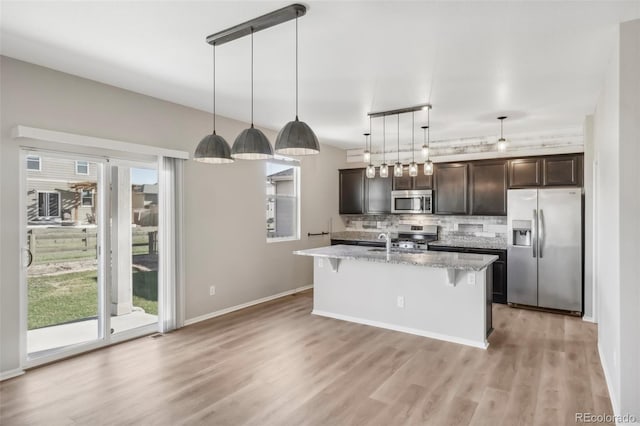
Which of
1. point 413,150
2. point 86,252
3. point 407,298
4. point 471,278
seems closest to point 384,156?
point 413,150

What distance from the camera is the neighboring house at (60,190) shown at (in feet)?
11.3

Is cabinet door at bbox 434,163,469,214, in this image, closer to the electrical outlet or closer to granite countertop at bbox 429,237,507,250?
granite countertop at bbox 429,237,507,250

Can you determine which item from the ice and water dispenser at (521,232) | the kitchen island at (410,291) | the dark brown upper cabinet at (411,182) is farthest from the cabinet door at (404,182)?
the kitchen island at (410,291)

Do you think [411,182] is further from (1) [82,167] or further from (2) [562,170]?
(1) [82,167]

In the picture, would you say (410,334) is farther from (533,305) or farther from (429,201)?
(429,201)

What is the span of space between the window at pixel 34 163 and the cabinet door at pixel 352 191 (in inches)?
204

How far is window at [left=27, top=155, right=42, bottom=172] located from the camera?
3.41 meters

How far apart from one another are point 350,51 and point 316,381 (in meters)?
2.74

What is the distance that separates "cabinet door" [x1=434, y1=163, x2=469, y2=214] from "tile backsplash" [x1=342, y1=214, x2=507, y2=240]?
0.36m

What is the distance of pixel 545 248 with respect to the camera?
5.34 metres

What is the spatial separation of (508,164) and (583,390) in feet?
12.4

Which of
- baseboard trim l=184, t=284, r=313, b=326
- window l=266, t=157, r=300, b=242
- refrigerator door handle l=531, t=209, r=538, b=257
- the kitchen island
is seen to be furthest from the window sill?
refrigerator door handle l=531, t=209, r=538, b=257

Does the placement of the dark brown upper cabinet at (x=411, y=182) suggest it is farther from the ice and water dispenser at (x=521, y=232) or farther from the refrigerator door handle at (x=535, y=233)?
the refrigerator door handle at (x=535, y=233)

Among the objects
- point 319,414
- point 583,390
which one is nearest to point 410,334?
point 583,390
